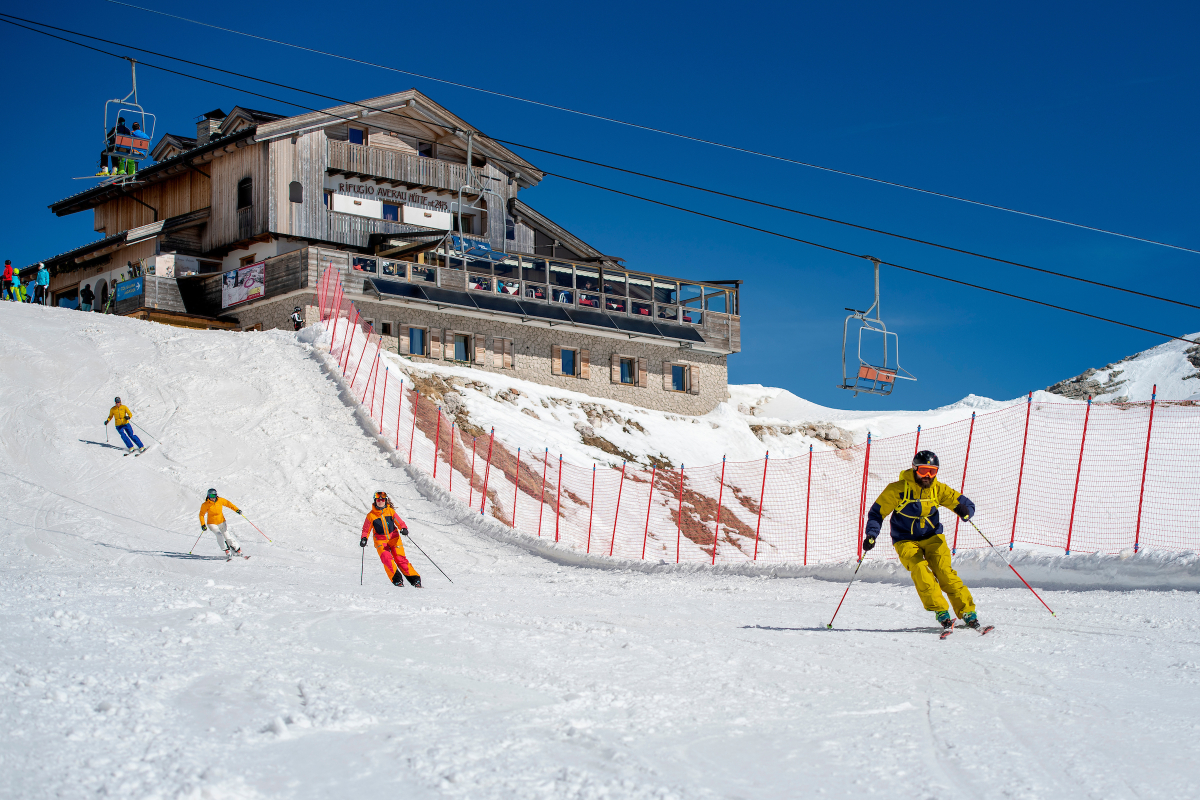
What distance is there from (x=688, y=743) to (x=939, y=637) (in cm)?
392

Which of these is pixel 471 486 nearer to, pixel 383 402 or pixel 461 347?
pixel 383 402

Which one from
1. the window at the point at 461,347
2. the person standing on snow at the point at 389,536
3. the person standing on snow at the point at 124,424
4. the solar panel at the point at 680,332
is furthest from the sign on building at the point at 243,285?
the person standing on snow at the point at 389,536

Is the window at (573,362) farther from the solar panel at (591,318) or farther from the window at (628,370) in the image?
the window at (628,370)

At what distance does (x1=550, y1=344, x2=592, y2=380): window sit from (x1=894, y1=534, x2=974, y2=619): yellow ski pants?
29.4 meters

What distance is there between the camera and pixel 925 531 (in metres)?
9.02

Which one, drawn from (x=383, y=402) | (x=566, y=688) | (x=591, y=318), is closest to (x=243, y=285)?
(x=591, y=318)

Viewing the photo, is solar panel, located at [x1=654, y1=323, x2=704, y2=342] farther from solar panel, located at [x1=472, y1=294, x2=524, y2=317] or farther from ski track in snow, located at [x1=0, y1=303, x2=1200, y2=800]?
ski track in snow, located at [x1=0, y1=303, x2=1200, y2=800]

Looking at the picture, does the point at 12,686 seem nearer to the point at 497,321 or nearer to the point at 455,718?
the point at 455,718

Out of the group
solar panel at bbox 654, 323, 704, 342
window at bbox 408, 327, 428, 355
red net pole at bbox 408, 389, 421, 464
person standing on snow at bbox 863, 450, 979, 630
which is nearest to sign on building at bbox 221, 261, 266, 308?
window at bbox 408, 327, 428, 355

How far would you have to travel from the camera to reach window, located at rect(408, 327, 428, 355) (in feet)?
114

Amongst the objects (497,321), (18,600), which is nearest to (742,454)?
(497,321)

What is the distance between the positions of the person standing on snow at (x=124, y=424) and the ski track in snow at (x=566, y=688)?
5.85 m

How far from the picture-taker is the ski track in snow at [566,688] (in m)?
4.93

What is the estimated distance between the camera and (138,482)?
63.1 ft
